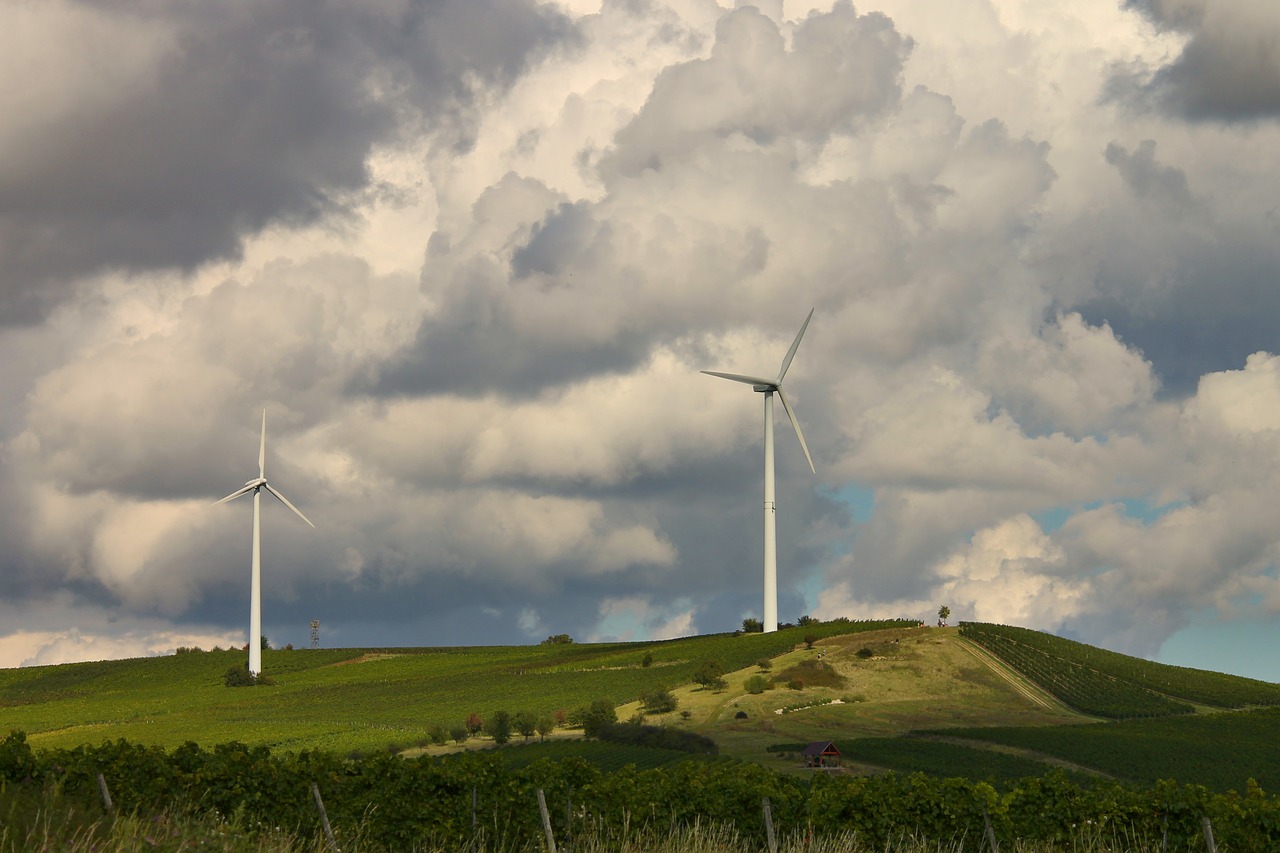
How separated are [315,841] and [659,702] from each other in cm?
8542

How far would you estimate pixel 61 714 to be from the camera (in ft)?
497

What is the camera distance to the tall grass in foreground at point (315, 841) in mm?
23516

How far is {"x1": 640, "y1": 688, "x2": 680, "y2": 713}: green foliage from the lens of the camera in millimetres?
116062

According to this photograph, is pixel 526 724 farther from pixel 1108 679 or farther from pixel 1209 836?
pixel 1209 836

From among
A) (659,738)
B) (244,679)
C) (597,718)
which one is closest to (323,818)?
(659,738)

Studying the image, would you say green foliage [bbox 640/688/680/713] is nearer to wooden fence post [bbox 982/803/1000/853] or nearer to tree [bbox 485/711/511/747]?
tree [bbox 485/711/511/747]

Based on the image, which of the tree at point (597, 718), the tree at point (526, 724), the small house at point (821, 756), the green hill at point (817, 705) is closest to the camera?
the small house at point (821, 756)

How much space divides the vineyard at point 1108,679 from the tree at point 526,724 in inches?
2334

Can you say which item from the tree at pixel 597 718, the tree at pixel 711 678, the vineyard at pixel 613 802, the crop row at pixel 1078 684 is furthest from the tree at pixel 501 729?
the vineyard at pixel 613 802

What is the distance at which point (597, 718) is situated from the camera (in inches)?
4171

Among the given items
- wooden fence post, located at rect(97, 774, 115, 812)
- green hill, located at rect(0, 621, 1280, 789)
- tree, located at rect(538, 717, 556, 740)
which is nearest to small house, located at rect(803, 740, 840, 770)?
green hill, located at rect(0, 621, 1280, 789)

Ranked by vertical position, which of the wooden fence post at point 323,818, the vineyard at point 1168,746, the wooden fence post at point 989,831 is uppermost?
the wooden fence post at point 323,818

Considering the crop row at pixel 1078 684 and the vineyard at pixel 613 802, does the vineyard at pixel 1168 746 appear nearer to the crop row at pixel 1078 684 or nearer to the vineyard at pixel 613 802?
the crop row at pixel 1078 684

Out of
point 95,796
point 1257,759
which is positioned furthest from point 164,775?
point 1257,759
